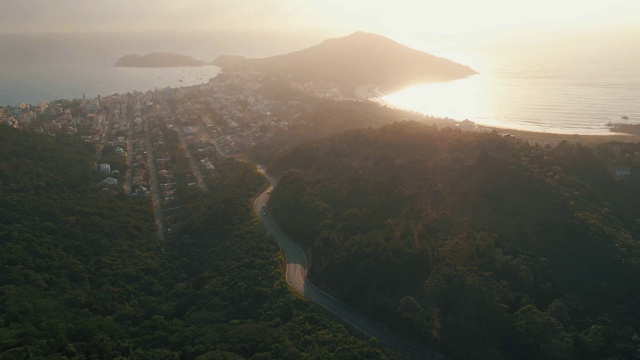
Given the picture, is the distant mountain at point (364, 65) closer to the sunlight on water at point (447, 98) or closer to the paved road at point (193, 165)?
the sunlight on water at point (447, 98)

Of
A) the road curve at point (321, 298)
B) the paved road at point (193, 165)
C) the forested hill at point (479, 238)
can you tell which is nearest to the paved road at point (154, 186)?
the paved road at point (193, 165)

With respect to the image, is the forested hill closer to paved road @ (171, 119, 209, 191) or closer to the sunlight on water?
paved road @ (171, 119, 209, 191)

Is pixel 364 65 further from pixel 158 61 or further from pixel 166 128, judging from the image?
pixel 158 61

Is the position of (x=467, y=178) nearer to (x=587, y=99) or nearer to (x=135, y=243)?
(x=135, y=243)

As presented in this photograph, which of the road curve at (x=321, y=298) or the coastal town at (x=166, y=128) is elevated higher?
the coastal town at (x=166, y=128)

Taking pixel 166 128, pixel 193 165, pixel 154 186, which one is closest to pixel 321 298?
pixel 154 186

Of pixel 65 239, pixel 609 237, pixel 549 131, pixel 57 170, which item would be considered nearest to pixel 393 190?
pixel 609 237

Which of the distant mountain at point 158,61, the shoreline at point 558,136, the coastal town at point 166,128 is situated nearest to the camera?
the coastal town at point 166,128
